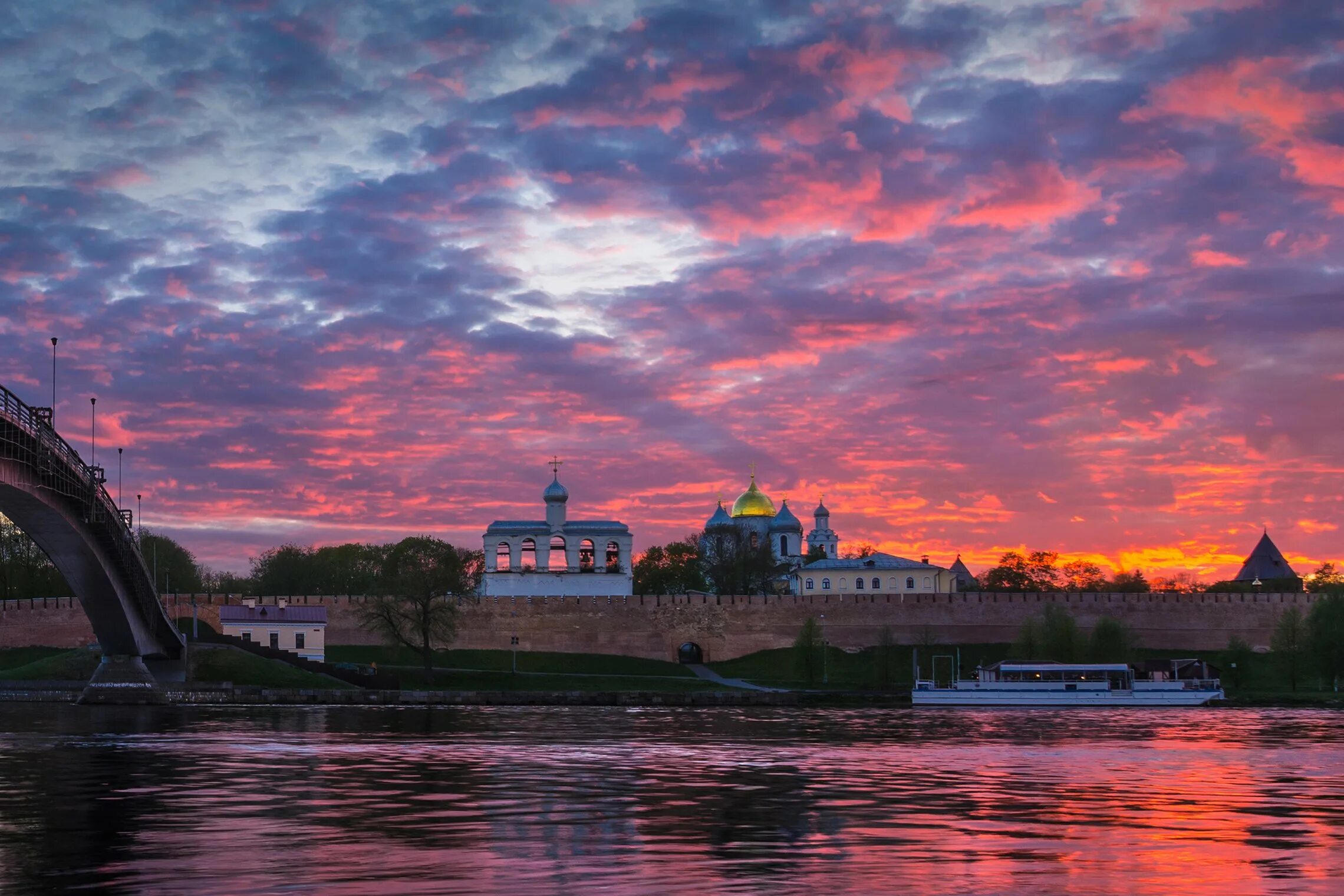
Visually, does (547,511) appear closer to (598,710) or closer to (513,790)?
(598,710)

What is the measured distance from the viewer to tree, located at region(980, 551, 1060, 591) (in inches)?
6434

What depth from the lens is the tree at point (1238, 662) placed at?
9800 cm

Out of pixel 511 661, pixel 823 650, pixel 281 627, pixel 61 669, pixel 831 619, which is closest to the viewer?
pixel 61 669

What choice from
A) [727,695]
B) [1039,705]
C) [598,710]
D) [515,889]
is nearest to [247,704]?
[598,710]

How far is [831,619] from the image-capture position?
385ft

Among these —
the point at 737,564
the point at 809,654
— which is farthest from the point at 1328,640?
the point at 737,564

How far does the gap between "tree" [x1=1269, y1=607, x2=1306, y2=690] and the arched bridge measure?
198 ft

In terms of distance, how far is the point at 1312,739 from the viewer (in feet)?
161

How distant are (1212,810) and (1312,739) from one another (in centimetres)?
2615

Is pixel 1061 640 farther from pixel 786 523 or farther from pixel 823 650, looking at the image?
pixel 786 523

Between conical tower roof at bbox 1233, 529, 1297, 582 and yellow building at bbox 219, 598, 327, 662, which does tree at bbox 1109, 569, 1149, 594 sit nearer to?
conical tower roof at bbox 1233, 529, 1297, 582

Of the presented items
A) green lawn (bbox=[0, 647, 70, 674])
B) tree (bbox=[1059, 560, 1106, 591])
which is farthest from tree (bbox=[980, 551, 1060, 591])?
green lawn (bbox=[0, 647, 70, 674])

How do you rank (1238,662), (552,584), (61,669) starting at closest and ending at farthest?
(61,669)
(1238,662)
(552,584)

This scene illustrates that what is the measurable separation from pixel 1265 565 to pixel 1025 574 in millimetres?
26159
